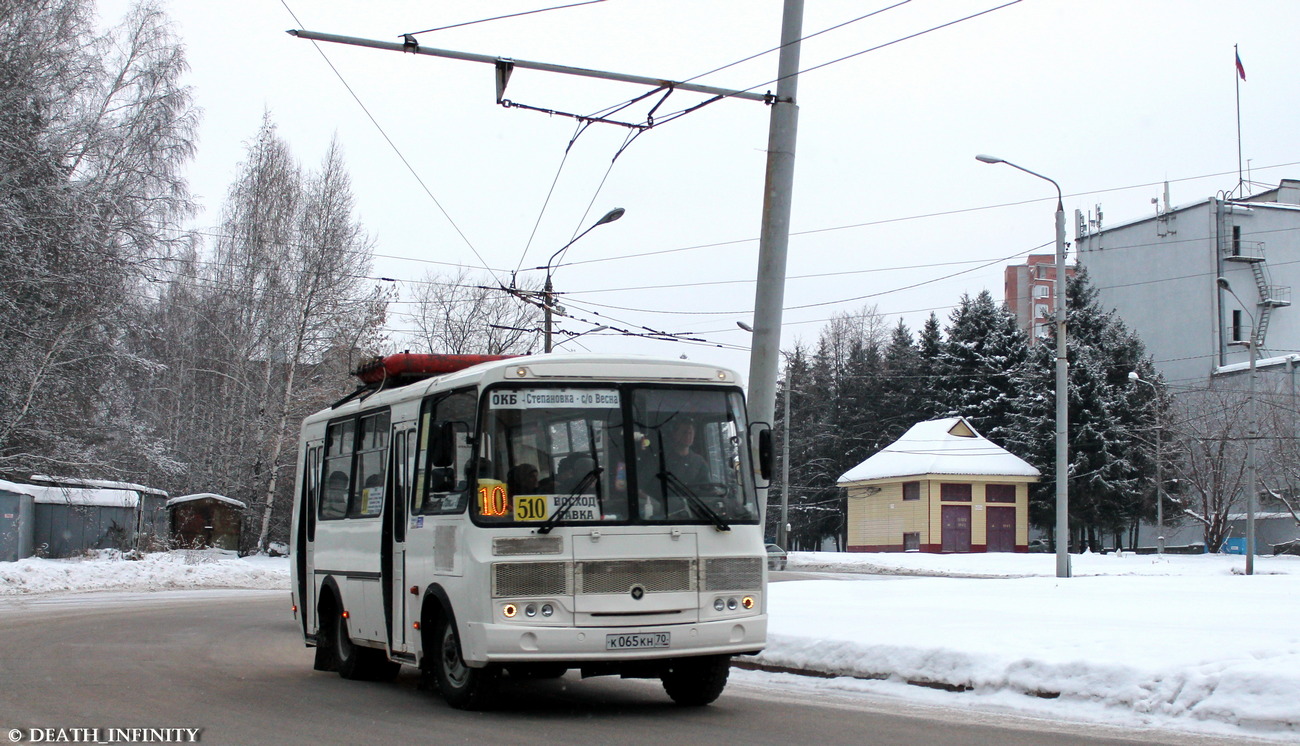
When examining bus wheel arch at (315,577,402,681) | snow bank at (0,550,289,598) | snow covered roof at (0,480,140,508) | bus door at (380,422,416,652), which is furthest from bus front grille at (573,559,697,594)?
snow covered roof at (0,480,140,508)

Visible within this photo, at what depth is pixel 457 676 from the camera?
9.77 m

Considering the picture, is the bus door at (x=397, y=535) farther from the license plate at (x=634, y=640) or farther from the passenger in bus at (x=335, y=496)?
the license plate at (x=634, y=640)

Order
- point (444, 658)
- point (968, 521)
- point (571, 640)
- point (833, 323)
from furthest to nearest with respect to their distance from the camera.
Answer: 1. point (833, 323)
2. point (968, 521)
3. point (444, 658)
4. point (571, 640)

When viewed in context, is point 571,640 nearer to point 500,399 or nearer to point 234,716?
point 500,399

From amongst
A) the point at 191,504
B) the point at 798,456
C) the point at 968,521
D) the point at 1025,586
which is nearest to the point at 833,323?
the point at 798,456

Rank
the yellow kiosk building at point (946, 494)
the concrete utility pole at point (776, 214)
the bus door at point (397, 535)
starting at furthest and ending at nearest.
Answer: the yellow kiosk building at point (946, 494) < the concrete utility pole at point (776, 214) < the bus door at point (397, 535)

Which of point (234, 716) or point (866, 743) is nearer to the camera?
point (866, 743)

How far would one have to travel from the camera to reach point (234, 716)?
30.2 feet

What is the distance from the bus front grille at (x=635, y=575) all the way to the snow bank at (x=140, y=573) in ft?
66.3

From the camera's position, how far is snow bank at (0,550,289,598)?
91.2ft

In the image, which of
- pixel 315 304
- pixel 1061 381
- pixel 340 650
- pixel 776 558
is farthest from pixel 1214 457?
pixel 340 650

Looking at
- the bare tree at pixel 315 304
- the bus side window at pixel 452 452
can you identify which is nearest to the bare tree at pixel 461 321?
the bare tree at pixel 315 304

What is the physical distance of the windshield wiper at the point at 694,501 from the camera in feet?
32.0

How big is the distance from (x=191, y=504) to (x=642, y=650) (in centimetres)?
3456
